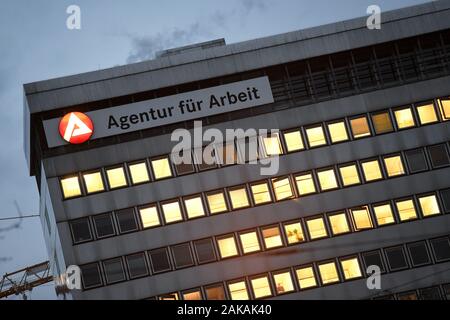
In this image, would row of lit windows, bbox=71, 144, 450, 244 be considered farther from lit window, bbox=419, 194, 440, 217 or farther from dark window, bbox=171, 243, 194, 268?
lit window, bbox=419, 194, 440, 217

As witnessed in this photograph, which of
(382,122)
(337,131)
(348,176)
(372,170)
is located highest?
(382,122)

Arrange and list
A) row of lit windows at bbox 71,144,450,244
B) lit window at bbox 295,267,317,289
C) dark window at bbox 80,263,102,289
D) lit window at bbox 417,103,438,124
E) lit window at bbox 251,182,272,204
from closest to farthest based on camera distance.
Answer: dark window at bbox 80,263,102,289
row of lit windows at bbox 71,144,450,244
lit window at bbox 295,267,317,289
lit window at bbox 251,182,272,204
lit window at bbox 417,103,438,124

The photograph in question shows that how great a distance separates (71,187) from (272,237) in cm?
1408

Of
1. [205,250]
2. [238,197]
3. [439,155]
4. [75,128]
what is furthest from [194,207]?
[439,155]

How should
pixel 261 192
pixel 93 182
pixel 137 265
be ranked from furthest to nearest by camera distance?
1. pixel 261 192
2. pixel 93 182
3. pixel 137 265

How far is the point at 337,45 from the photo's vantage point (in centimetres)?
4909

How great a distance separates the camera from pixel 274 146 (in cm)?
4722

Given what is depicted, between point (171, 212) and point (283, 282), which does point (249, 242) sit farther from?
point (171, 212)

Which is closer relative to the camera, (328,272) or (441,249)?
(328,272)

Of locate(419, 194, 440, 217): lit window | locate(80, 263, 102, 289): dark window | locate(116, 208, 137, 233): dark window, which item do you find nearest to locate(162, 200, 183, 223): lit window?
locate(116, 208, 137, 233): dark window

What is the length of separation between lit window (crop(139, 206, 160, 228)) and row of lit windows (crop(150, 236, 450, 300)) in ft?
16.2

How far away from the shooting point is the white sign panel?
46.7 m
